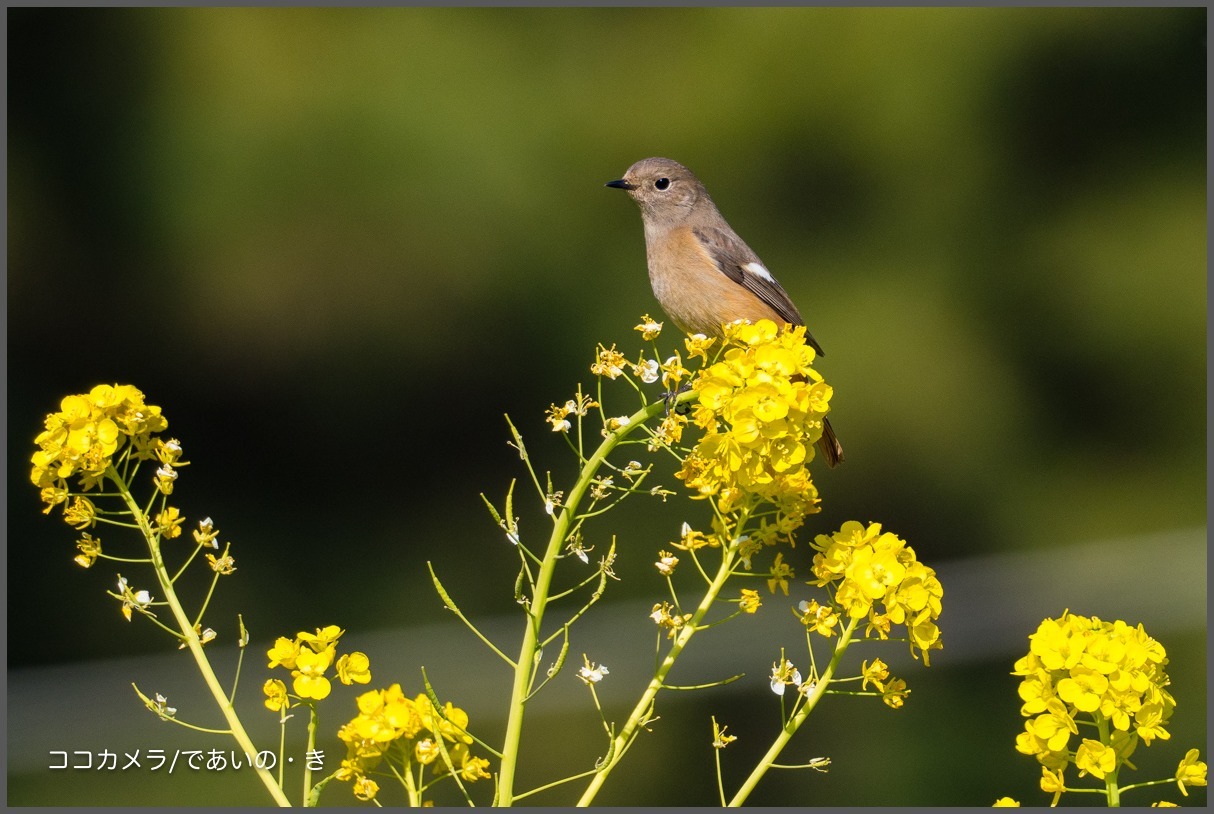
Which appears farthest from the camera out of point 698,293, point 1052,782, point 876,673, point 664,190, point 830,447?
point 664,190

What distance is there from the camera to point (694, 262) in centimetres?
450

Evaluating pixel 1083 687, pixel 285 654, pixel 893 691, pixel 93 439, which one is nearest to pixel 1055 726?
pixel 1083 687

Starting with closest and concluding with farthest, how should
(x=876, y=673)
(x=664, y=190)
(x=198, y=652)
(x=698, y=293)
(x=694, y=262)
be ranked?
(x=198, y=652), (x=876, y=673), (x=698, y=293), (x=694, y=262), (x=664, y=190)

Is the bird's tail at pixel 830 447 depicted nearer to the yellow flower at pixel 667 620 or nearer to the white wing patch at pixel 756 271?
the white wing patch at pixel 756 271

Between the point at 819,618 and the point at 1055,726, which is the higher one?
the point at 819,618

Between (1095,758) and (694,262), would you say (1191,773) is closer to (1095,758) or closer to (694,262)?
(1095,758)

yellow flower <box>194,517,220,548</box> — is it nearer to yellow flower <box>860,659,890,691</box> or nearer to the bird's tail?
yellow flower <box>860,659,890,691</box>

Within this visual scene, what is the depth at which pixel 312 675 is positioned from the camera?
1925 mm

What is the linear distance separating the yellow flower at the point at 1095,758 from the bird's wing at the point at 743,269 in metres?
2.68

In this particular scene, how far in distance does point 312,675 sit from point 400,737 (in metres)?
0.16

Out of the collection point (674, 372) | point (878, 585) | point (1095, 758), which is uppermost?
point (674, 372)

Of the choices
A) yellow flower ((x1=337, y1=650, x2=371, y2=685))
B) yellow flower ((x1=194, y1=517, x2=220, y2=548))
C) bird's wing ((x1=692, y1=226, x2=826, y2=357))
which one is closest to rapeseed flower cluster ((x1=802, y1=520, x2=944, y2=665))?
yellow flower ((x1=337, y1=650, x2=371, y2=685))

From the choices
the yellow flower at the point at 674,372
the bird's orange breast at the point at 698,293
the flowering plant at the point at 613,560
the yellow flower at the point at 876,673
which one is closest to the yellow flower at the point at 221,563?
the flowering plant at the point at 613,560

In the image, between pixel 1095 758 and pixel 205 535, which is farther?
pixel 205 535
